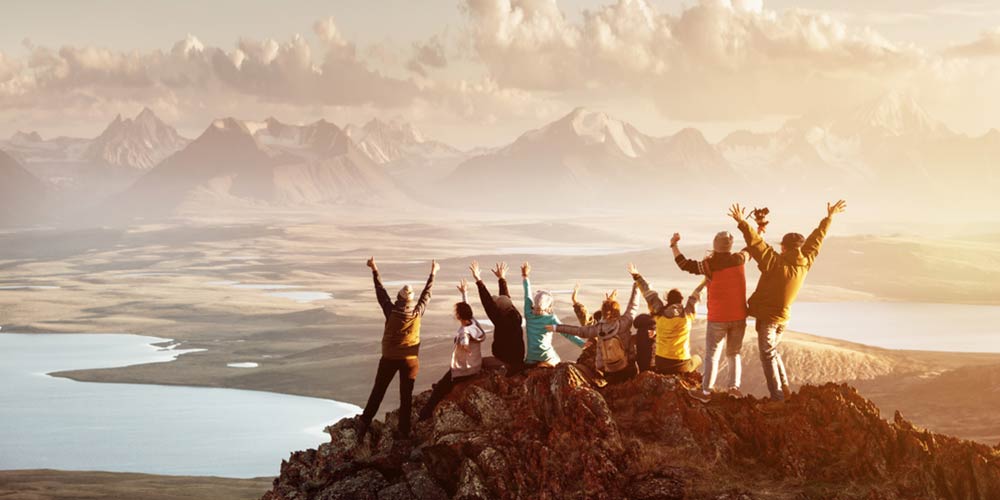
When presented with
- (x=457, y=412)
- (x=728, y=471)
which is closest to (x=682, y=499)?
(x=728, y=471)

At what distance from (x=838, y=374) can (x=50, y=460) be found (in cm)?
11076

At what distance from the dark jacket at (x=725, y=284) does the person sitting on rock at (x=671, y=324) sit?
1.37 feet

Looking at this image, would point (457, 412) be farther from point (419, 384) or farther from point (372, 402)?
point (419, 384)

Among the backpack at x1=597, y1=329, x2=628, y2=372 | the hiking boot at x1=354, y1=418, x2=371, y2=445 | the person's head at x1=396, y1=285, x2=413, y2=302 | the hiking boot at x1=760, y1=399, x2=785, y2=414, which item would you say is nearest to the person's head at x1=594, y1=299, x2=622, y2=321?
the backpack at x1=597, y1=329, x2=628, y2=372

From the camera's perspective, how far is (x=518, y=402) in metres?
17.7

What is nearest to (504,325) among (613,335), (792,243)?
(613,335)

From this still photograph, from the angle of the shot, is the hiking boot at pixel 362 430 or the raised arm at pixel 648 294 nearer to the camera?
the raised arm at pixel 648 294

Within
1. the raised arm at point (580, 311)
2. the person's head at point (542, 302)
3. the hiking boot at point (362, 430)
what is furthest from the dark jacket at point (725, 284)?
the hiking boot at point (362, 430)

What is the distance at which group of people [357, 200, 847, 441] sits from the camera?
16391 mm

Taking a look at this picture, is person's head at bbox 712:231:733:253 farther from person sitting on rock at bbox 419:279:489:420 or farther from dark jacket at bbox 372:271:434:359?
dark jacket at bbox 372:271:434:359

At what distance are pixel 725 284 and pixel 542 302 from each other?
3292mm

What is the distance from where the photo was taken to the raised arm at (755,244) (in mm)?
15751

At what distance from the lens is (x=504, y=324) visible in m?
17.9

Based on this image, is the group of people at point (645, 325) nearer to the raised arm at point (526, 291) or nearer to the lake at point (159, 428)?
the raised arm at point (526, 291)
